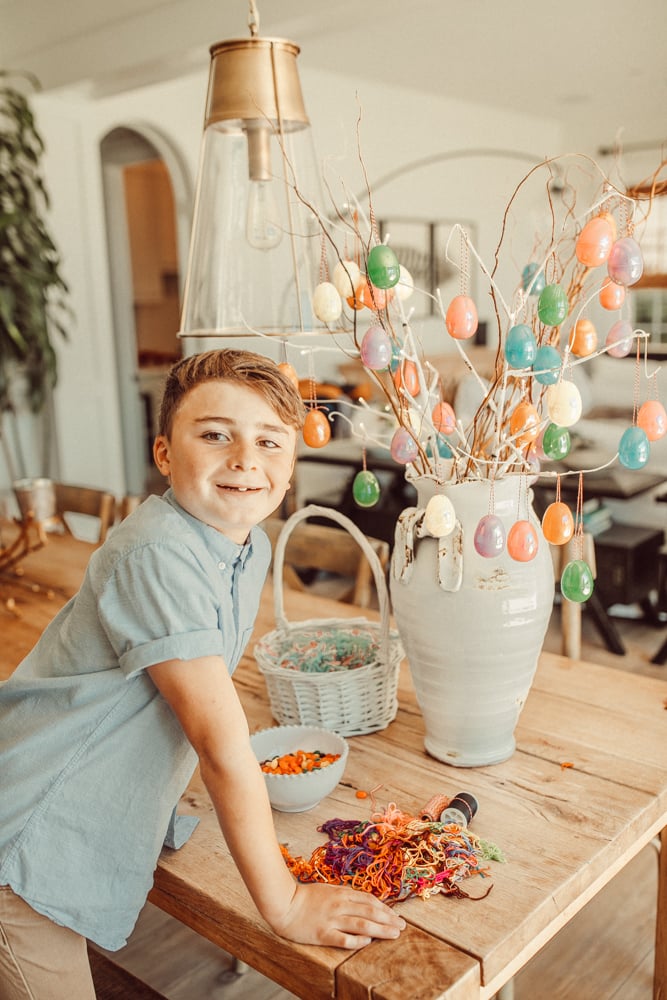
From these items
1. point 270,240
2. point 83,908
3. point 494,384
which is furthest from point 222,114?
point 83,908

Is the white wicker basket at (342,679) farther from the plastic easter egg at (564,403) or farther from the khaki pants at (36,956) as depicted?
the khaki pants at (36,956)

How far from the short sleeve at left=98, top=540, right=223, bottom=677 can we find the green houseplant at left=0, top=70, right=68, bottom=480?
3.41m

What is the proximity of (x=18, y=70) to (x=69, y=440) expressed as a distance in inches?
73.4

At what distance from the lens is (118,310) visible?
19.0 ft

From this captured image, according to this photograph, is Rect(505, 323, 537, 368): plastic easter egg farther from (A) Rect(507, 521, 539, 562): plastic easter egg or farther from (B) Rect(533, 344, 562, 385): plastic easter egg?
(A) Rect(507, 521, 539, 562): plastic easter egg

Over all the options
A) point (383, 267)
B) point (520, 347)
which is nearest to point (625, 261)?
point (520, 347)

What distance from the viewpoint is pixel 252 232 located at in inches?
55.9

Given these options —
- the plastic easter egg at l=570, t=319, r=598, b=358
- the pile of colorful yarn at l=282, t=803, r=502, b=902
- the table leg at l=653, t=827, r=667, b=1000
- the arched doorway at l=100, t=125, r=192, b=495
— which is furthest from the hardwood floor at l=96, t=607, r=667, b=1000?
the arched doorway at l=100, t=125, r=192, b=495

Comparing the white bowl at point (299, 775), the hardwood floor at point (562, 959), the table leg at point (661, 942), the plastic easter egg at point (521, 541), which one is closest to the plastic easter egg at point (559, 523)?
the plastic easter egg at point (521, 541)

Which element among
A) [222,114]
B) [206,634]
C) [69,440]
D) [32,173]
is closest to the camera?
[206,634]

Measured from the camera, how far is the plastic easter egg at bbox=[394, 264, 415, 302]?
3.78 ft

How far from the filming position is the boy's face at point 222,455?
0.98m

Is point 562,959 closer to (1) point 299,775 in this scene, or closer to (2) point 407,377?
(1) point 299,775

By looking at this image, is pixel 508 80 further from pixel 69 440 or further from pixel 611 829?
pixel 611 829
